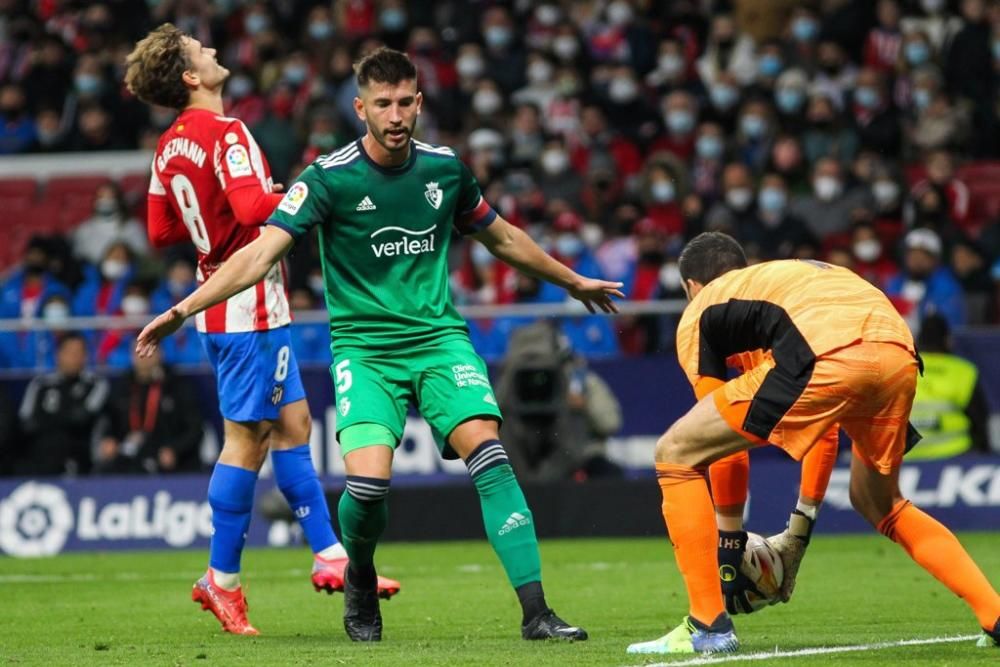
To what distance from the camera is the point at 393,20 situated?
2231 cm

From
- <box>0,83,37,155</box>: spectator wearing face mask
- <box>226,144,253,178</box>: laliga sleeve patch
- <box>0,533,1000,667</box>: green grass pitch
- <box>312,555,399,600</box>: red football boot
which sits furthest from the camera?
<box>0,83,37,155</box>: spectator wearing face mask

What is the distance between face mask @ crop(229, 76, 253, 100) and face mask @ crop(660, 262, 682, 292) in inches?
284

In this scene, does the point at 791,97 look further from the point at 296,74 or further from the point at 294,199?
the point at 294,199

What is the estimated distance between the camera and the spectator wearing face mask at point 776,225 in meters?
17.1

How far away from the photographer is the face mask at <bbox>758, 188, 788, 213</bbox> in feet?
58.7

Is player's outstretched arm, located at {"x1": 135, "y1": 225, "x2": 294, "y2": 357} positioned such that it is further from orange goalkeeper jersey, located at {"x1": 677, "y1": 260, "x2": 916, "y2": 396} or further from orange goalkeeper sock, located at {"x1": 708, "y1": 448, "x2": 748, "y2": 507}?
orange goalkeeper sock, located at {"x1": 708, "y1": 448, "x2": 748, "y2": 507}

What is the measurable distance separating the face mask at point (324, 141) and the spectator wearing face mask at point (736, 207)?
4.35 m

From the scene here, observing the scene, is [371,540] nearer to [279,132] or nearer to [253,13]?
[279,132]

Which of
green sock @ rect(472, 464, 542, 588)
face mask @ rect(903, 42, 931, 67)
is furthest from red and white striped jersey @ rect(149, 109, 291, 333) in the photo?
face mask @ rect(903, 42, 931, 67)

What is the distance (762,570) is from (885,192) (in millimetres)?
10772

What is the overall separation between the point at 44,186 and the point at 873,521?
53.9 ft

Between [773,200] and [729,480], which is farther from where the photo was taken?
[773,200]

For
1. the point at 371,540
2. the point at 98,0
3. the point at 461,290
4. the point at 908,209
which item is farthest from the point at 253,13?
the point at 371,540

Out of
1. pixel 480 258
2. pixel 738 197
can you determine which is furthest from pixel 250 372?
pixel 738 197
